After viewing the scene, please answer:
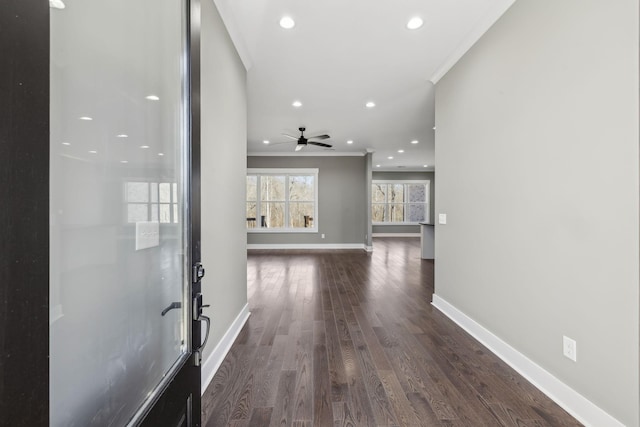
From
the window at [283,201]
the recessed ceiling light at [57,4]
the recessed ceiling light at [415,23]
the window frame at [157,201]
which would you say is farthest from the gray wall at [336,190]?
the recessed ceiling light at [57,4]

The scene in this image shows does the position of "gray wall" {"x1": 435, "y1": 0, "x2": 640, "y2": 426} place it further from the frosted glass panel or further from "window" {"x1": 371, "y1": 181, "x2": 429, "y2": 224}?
"window" {"x1": 371, "y1": 181, "x2": 429, "y2": 224}

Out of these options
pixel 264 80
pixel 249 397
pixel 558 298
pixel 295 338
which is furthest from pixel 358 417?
pixel 264 80

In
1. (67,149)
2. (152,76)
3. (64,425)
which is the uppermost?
(152,76)

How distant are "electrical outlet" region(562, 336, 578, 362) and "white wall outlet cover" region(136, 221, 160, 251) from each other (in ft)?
7.27

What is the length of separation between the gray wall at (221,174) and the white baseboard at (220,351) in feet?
0.16

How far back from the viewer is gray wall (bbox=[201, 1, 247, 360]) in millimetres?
1909

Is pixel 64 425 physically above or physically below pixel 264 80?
below

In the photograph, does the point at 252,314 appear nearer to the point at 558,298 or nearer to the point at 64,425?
the point at 64,425

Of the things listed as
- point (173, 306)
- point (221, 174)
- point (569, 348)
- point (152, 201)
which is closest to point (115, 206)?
point (152, 201)

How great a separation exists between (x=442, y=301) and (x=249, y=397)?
7.44 ft

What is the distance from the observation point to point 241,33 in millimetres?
2521

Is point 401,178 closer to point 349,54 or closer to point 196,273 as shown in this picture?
point 349,54

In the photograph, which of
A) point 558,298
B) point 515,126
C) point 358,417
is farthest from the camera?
point 515,126

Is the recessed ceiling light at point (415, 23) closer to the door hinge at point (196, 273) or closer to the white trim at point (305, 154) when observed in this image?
the door hinge at point (196, 273)
